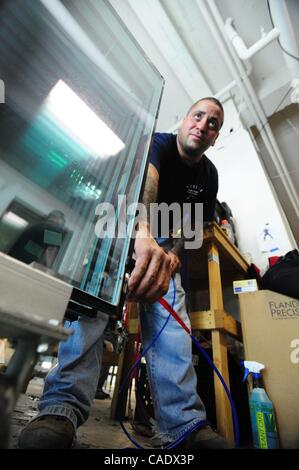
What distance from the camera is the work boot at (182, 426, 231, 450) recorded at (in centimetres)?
57

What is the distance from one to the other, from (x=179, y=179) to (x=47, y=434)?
0.95 metres

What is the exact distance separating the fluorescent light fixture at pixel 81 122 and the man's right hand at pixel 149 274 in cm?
37

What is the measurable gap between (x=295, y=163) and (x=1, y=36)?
2.64m

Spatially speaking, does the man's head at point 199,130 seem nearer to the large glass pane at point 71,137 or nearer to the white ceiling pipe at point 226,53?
the large glass pane at point 71,137

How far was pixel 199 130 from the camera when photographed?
1090mm

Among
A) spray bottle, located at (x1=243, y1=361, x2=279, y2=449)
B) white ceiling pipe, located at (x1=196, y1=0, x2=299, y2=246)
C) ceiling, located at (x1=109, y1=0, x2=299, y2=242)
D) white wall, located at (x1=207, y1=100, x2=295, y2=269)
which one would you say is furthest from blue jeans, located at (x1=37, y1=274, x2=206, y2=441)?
ceiling, located at (x1=109, y1=0, x2=299, y2=242)

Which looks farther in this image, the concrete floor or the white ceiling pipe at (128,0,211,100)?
the white ceiling pipe at (128,0,211,100)

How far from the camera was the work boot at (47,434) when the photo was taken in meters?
0.44

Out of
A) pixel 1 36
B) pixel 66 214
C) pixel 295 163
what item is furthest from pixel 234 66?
pixel 66 214

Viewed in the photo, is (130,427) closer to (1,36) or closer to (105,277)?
(105,277)

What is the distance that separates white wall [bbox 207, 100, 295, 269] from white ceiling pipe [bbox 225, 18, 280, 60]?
0.51 meters

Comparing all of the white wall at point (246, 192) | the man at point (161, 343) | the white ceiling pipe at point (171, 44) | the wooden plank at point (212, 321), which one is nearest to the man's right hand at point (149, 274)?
the man at point (161, 343)

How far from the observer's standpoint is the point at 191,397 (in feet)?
2.25

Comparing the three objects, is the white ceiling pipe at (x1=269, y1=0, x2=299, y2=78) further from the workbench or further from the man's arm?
the man's arm
